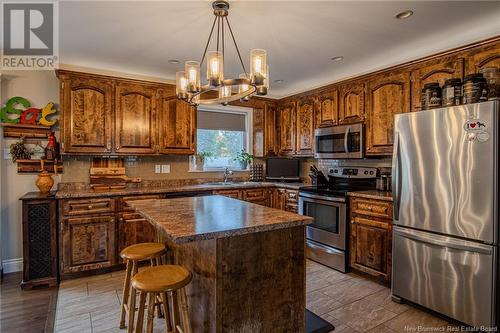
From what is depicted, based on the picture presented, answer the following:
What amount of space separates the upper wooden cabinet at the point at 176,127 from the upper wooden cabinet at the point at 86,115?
0.66 m

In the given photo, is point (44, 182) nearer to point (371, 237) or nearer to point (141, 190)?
point (141, 190)

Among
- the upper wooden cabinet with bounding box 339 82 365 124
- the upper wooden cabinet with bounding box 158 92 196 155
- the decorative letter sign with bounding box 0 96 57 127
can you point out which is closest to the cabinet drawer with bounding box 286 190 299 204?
the upper wooden cabinet with bounding box 339 82 365 124

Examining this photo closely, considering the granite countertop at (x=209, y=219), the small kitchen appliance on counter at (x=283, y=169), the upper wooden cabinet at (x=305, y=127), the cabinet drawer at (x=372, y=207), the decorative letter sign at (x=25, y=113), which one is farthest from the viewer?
the small kitchen appliance on counter at (x=283, y=169)

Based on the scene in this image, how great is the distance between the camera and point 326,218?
12.0ft

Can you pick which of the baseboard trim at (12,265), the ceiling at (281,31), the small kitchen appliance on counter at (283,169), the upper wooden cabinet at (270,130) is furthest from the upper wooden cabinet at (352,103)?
the baseboard trim at (12,265)

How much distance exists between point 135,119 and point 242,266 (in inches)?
110

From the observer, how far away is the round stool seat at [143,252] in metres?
2.10

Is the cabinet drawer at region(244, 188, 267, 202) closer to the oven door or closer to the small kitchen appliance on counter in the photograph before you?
the small kitchen appliance on counter

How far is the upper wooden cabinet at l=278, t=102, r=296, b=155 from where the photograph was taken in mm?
4797

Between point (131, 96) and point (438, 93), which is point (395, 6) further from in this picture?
point (131, 96)

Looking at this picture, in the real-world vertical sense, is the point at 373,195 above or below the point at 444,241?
above

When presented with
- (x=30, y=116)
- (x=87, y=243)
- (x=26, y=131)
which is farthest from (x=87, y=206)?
(x=30, y=116)

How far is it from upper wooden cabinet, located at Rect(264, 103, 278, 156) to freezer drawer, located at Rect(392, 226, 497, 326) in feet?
8.68

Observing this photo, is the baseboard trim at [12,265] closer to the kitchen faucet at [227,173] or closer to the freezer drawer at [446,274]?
the kitchen faucet at [227,173]
